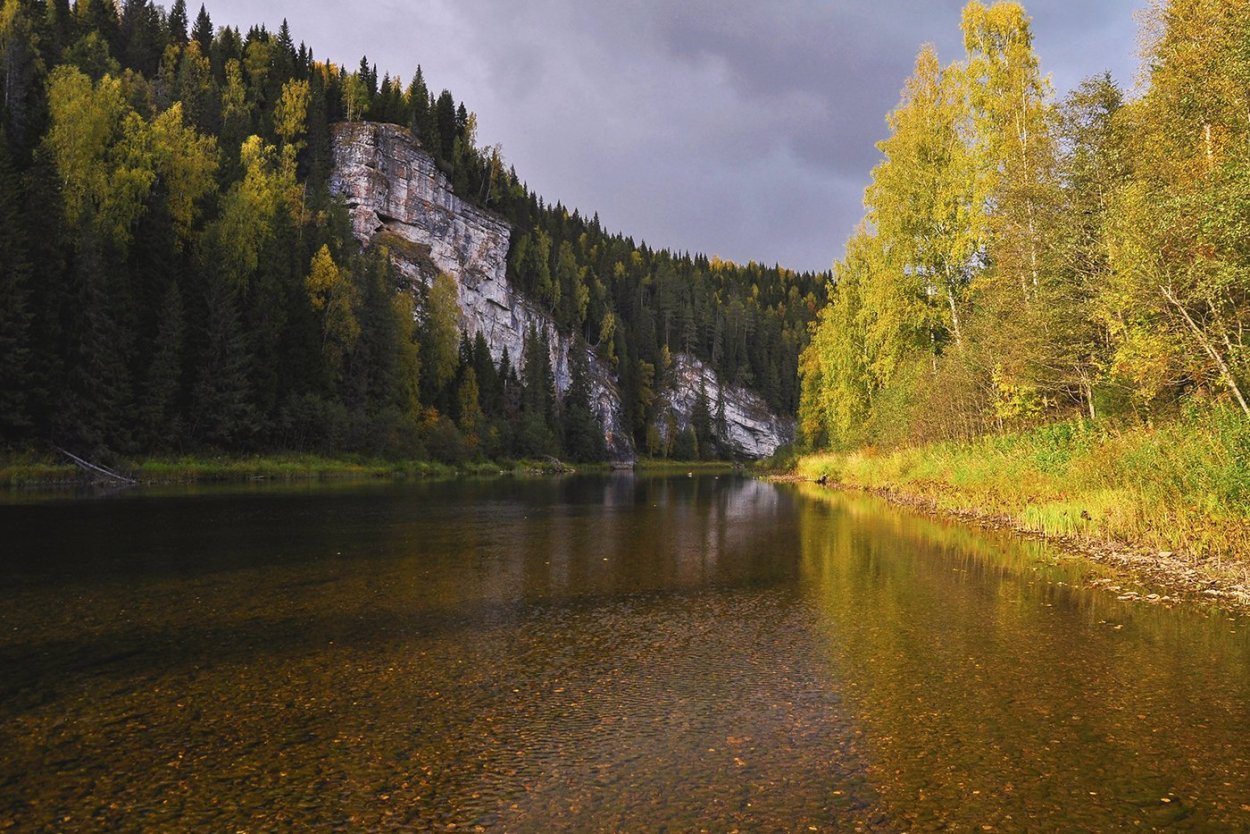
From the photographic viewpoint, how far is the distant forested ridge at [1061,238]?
14.4 meters

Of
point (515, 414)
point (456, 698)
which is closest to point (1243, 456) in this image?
point (456, 698)

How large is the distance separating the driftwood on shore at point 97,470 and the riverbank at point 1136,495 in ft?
135

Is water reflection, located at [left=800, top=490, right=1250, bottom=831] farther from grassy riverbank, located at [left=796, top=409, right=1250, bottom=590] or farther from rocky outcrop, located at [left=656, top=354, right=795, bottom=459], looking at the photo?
rocky outcrop, located at [left=656, top=354, right=795, bottom=459]

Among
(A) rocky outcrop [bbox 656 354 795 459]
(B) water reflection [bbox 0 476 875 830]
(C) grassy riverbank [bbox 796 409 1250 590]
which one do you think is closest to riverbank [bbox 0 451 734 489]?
(B) water reflection [bbox 0 476 875 830]

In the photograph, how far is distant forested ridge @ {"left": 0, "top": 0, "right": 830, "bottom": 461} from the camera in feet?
143

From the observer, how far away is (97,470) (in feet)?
131

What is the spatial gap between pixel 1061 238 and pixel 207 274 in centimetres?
5602

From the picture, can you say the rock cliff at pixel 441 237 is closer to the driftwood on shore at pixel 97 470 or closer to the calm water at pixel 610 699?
the driftwood on shore at pixel 97 470

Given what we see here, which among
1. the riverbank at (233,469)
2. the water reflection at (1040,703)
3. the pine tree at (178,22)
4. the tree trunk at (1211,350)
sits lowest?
the water reflection at (1040,703)

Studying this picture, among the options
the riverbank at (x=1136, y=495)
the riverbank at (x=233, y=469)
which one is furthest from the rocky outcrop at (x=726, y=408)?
the riverbank at (x=1136, y=495)

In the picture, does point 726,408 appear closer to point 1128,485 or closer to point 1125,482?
point 1125,482

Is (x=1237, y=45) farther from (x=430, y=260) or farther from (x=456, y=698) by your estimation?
(x=430, y=260)

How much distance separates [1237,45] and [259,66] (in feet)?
384

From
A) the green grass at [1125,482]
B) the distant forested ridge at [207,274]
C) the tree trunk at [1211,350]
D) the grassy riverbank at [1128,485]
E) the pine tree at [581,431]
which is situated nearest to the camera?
the grassy riverbank at [1128,485]
